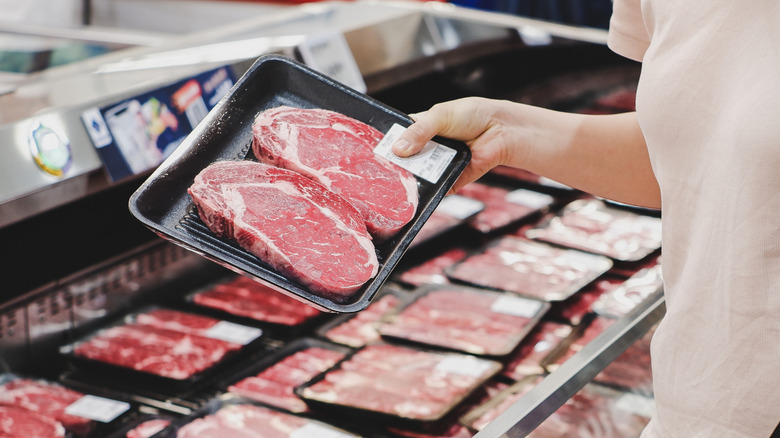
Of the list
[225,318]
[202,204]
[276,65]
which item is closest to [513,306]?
[225,318]

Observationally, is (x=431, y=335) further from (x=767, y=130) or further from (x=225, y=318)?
(x=767, y=130)

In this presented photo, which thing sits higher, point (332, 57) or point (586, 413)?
point (332, 57)

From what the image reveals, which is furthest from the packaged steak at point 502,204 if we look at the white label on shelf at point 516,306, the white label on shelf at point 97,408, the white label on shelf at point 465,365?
the white label on shelf at point 97,408

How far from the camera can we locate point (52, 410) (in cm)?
192

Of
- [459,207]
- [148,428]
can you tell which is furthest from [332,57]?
[148,428]

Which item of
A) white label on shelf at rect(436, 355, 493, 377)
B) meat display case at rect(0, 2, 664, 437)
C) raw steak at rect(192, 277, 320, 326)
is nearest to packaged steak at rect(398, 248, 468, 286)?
raw steak at rect(192, 277, 320, 326)

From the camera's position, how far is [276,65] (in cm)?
171

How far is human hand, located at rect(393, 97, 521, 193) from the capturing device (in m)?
1.62

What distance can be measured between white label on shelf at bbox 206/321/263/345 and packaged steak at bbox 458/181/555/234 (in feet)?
3.34

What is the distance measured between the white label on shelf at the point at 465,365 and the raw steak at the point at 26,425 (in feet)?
3.15

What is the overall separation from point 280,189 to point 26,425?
0.90m

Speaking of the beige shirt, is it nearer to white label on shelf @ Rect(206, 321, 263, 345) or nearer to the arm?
the arm

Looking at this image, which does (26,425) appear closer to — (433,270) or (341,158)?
(341,158)

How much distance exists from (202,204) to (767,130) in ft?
2.97
